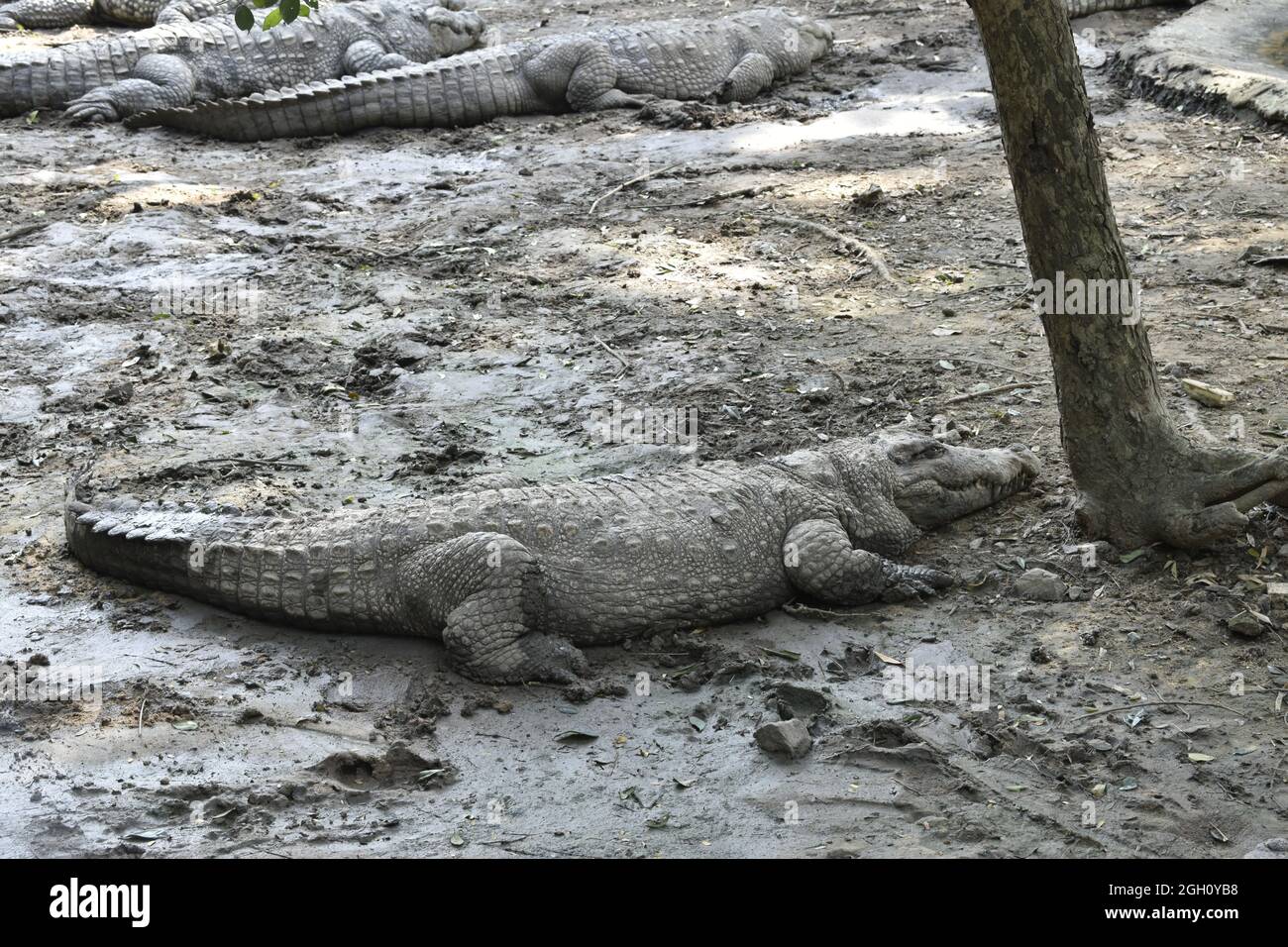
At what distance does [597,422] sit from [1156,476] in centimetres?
280

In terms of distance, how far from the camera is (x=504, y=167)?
11.4 meters

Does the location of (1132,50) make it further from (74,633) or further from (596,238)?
(74,633)

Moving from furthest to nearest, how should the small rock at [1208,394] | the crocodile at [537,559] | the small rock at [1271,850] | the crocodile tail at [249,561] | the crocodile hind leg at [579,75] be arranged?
the crocodile hind leg at [579,75] < the small rock at [1208,394] < the crocodile tail at [249,561] < the crocodile at [537,559] < the small rock at [1271,850]

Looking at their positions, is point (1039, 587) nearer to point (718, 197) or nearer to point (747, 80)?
point (718, 197)

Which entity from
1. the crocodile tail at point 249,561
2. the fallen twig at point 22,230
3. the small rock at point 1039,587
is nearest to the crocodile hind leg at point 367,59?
the fallen twig at point 22,230

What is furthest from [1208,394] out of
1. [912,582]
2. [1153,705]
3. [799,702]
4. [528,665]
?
[528,665]

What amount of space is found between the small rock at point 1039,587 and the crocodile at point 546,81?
350 inches

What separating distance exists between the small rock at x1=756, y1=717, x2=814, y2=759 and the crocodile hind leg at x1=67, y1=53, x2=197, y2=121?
36.5 feet

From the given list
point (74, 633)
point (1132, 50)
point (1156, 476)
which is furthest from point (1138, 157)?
point (74, 633)

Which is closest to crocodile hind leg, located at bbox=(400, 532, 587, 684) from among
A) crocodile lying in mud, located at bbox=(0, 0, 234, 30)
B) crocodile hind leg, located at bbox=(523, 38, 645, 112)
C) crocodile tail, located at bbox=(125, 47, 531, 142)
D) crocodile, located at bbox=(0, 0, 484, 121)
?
crocodile tail, located at bbox=(125, 47, 531, 142)

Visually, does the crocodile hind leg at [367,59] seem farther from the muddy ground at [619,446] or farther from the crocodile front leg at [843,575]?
the crocodile front leg at [843,575]

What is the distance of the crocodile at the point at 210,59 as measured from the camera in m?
13.1

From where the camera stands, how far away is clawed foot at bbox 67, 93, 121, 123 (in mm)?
12766

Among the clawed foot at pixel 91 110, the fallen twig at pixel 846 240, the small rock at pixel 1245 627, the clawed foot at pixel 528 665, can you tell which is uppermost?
the clawed foot at pixel 91 110
